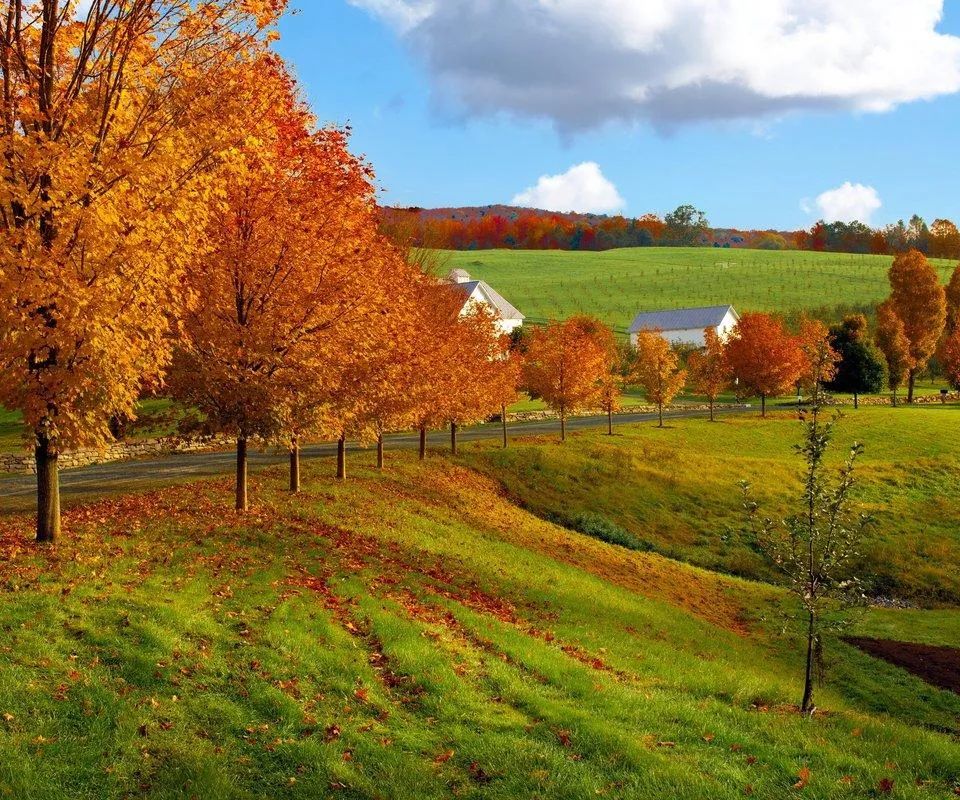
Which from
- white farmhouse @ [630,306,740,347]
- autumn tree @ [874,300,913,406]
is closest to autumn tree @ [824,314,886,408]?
autumn tree @ [874,300,913,406]

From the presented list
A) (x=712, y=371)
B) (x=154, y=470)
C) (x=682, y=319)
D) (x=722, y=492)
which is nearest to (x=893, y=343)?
→ (x=712, y=371)

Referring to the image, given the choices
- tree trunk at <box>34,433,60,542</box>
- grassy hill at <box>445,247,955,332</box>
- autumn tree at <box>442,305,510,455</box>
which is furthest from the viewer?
grassy hill at <box>445,247,955,332</box>

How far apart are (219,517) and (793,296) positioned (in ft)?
450

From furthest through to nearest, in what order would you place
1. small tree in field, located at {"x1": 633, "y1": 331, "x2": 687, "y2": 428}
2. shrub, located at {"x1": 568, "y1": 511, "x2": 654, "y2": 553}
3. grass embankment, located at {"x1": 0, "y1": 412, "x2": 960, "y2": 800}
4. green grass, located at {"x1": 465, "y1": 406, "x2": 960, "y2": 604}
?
1. small tree in field, located at {"x1": 633, "y1": 331, "x2": 687, "y2": 428}
2. green grass, located at {"x1": 465, "y1": 406, "x2": 960, "y2": 604}
3. shrub, located at {"x1": 568, "y1": 511, "x2": 654, "y2": 553}
4. grass embankment, located at {"x1": 0, "y1": 412, "x2": 960, "y2": 800}

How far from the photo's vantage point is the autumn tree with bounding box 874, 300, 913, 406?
7956cm

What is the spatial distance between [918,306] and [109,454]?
74964mm

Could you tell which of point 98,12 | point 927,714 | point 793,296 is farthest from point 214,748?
point 793,296

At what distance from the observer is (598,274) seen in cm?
16575

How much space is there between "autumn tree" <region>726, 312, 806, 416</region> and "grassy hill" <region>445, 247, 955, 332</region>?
5409 centimetres

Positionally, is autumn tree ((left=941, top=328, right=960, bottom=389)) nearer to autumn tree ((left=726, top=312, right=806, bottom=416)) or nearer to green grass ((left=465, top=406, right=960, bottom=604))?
autumn tree ((left=726, top=312, right=806, bottom=416))

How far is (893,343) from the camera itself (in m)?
80.0

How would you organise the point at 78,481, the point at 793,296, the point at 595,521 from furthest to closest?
the point at 793,296 < the point at 595,521 < the point at 78,481

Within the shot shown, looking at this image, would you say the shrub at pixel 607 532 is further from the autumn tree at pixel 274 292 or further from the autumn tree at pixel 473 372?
the autumn tree at pixel 274 292

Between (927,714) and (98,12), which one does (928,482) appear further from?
(98,12)
